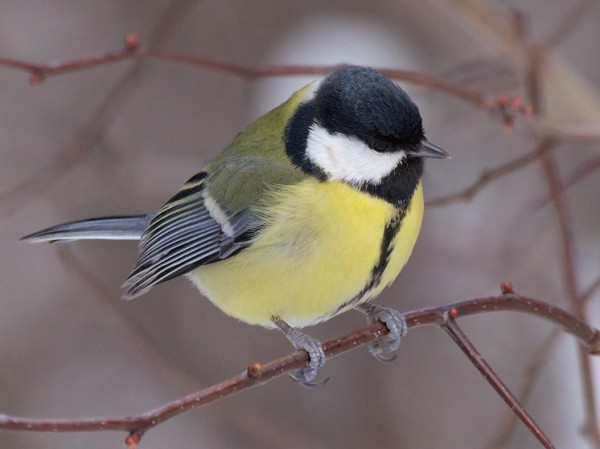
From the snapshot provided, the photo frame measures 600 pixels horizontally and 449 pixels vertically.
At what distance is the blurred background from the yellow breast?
115 cm

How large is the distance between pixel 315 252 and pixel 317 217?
8 cm

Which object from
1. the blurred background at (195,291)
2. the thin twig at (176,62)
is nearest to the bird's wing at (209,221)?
the thin twig at (176,62)

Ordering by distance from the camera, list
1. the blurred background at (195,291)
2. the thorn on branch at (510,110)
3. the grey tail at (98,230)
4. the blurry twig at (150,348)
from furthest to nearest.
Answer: the blurred background at (195,291), the blurry twig at (150,348), the grey tail at (98,230), the thorn on branch at (510,110)

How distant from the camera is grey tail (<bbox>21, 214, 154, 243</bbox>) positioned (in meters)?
2.24

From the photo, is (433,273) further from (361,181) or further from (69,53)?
(69,53)

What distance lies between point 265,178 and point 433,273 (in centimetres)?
163

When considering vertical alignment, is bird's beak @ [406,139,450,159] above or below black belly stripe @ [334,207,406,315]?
above

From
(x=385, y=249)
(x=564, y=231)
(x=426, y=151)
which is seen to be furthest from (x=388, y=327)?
(x=564, y=231)

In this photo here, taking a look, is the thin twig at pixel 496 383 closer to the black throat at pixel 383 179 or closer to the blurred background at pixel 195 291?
the black throat at pixel 383 179

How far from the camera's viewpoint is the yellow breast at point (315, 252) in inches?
74.7

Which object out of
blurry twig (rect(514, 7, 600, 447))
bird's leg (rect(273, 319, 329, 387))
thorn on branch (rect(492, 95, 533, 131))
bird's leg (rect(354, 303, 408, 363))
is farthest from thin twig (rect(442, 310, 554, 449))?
thorn on branch (rect(492, 95, 533, 131))

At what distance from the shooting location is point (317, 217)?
193 cm

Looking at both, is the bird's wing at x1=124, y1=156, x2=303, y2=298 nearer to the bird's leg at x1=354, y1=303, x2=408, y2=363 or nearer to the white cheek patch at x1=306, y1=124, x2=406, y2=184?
the white cheek patch at x1=306, y1=124, x2=406, y2=184

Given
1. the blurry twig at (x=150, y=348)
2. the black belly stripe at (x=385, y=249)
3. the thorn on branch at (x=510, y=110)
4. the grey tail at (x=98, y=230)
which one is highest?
the thorn on branch at (x=510, y=110)
